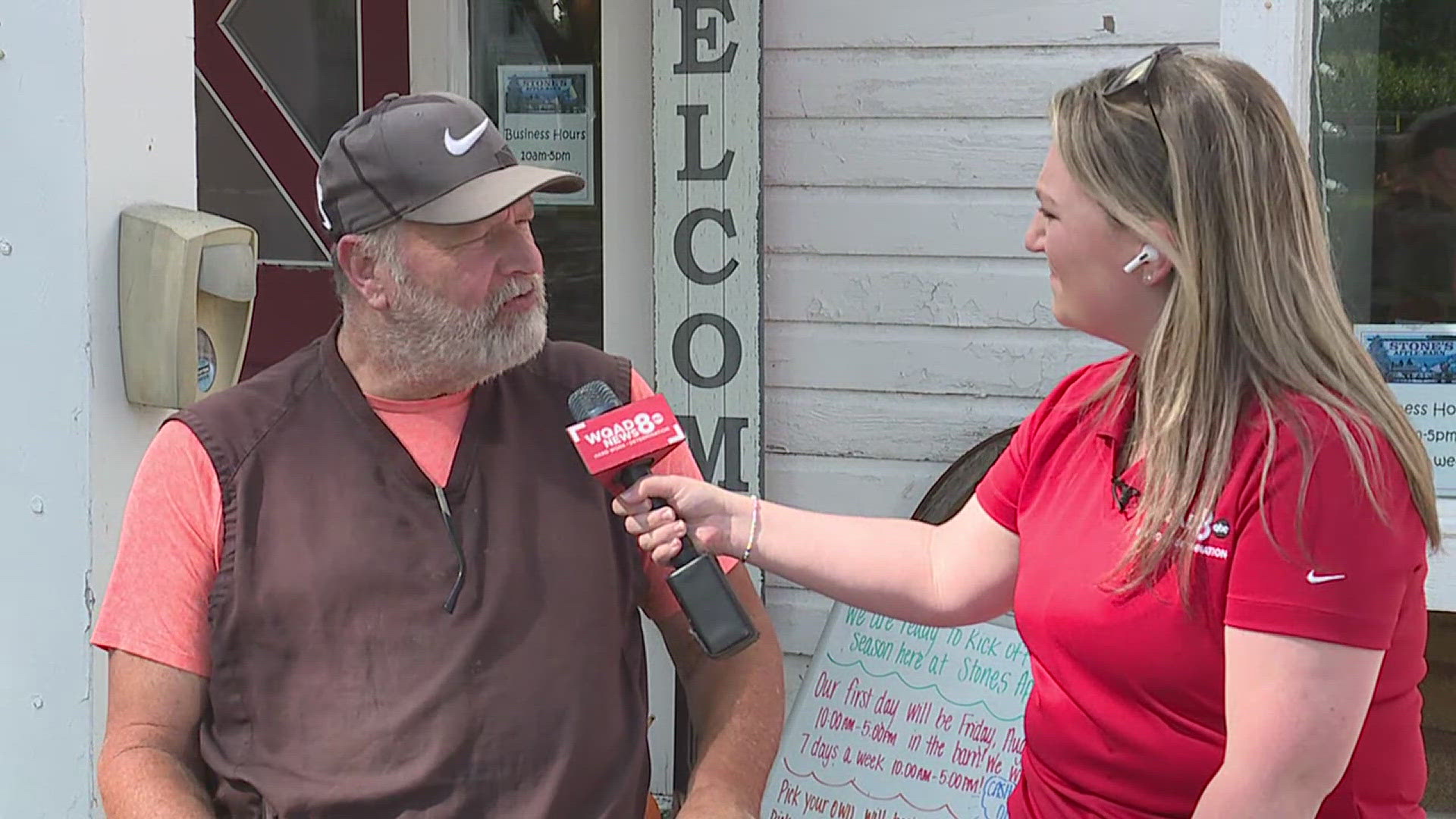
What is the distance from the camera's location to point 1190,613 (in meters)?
1.58

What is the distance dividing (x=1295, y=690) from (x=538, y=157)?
116 inches

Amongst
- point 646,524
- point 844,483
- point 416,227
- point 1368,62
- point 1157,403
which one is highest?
point 1368,62

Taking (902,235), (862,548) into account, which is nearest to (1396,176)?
(902,235)

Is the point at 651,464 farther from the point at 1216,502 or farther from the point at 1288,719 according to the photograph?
the point at 1288,719

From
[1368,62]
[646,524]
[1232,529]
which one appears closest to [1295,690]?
[1232,529]

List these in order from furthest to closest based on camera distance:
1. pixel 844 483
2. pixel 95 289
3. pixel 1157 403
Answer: pixel 844 483, pixel 95 289, pixel 1157 403

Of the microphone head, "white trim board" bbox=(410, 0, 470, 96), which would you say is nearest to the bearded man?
the microphone head

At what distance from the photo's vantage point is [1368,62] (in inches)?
129

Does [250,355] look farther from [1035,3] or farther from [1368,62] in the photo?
[1368,62]

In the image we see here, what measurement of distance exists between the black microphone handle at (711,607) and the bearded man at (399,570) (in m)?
0.23

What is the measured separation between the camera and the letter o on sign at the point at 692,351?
142 inches

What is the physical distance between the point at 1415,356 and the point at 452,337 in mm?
2175

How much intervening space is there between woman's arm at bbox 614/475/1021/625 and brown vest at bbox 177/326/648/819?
0.46 ft

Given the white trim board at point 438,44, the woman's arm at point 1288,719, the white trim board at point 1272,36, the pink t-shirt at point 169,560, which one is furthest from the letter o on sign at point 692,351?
the woman's arm at point 1288,719
